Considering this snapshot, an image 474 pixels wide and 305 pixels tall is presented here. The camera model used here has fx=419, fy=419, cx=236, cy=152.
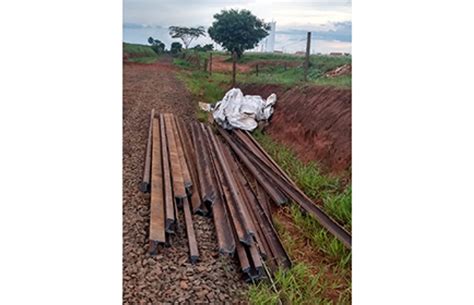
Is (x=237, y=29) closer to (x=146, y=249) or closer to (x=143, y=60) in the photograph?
(x=143, y=60)

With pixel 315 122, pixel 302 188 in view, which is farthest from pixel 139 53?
pixel 315 122

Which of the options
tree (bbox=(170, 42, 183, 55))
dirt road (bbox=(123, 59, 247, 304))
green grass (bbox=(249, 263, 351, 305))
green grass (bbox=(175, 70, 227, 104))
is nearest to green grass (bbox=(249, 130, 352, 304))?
green grass (bbox=(249, 263, 351, 305))

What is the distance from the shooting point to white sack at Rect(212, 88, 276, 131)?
6.86 feet

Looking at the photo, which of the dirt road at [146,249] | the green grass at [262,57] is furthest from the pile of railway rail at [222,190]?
the green grass at [262,57]

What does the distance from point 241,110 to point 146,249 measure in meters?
0.99

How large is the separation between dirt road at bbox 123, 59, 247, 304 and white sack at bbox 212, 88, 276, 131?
30cm

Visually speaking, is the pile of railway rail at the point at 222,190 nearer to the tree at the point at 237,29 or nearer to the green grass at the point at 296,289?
the green grass at the point at 296,289

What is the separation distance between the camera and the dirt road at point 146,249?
1510mm

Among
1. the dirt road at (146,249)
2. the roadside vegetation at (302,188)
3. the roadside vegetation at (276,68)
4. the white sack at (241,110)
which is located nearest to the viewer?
the dirt road at (146,249)

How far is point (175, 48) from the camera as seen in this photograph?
1.77 metres

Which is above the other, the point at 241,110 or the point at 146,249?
the point at 241,110

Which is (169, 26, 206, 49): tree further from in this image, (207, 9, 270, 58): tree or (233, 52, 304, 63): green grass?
(233, 52, 304, 63): green grass

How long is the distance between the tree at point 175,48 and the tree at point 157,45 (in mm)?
38
